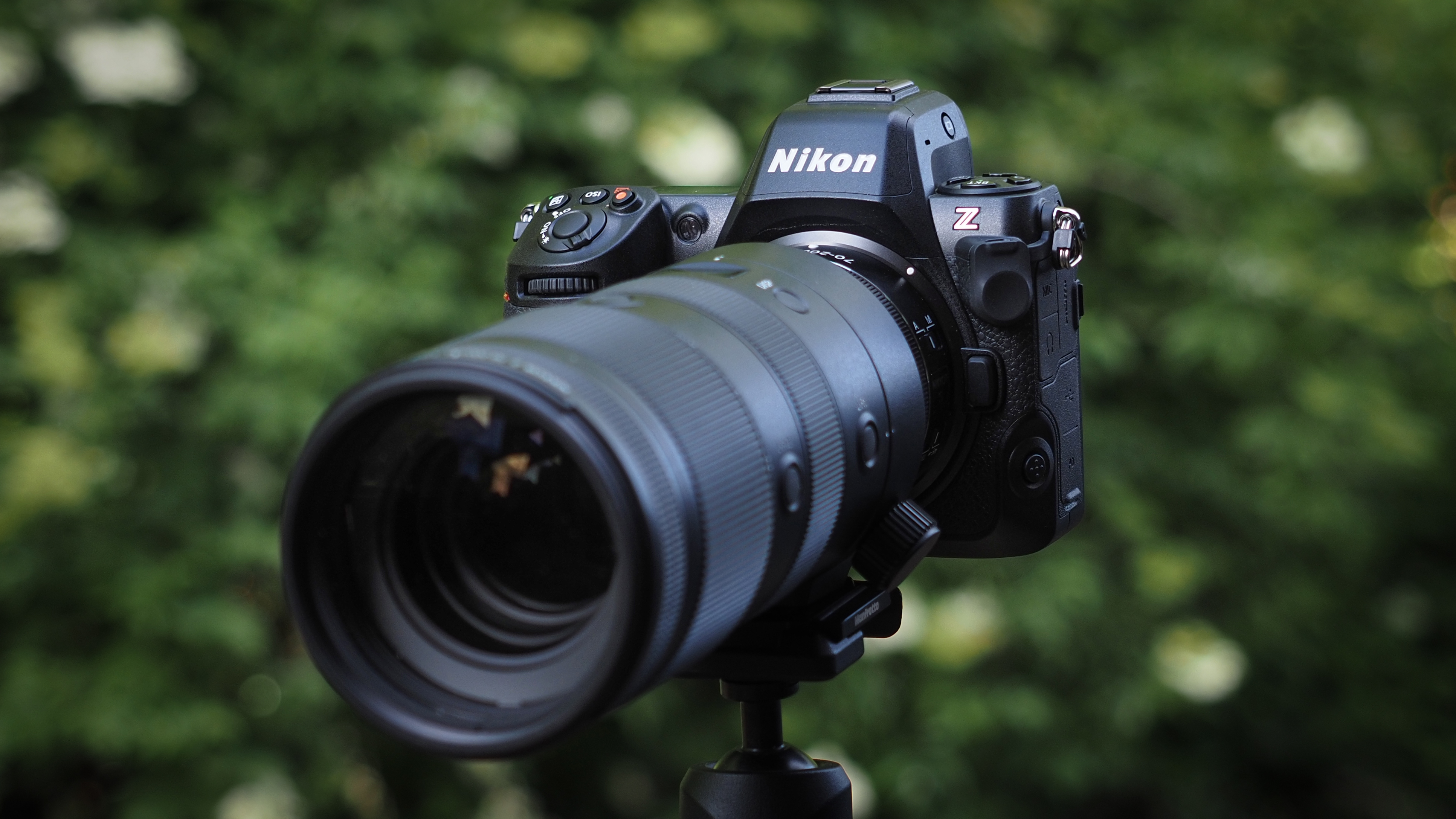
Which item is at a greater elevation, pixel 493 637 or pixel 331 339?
pixel 493 637

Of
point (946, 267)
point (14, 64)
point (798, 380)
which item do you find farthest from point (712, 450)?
Result: point (14, 64)

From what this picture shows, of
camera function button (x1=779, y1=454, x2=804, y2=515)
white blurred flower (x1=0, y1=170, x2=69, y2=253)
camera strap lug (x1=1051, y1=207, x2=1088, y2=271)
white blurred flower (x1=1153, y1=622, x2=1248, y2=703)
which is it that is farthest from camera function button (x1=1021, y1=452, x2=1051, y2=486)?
white blurred flower (x1=0, y1=170, x2=69, y2=253)

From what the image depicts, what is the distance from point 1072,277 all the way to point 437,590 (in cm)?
60

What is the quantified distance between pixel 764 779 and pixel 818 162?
0.45 m

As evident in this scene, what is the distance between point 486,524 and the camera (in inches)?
29.0

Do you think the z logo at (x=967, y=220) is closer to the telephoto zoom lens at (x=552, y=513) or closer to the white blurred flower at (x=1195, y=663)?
the telephoto zoom lens at (x=552, y=513)

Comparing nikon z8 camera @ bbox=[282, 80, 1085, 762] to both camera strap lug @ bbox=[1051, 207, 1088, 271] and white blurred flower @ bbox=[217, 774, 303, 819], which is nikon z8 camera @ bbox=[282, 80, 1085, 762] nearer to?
camera strap lug @ bbox=[1051, 207, 1088, 271]

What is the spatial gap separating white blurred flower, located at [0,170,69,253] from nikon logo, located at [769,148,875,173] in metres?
0.96

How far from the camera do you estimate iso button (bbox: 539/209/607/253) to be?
1.11m

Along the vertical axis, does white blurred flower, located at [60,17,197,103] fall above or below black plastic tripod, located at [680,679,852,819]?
above

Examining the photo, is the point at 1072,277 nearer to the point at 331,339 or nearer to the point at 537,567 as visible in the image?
the point at 537,567

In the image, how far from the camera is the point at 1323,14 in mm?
2104

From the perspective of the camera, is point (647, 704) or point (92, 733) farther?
point (647, 704)

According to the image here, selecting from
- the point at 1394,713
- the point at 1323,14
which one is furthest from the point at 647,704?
the point at 1323,14
